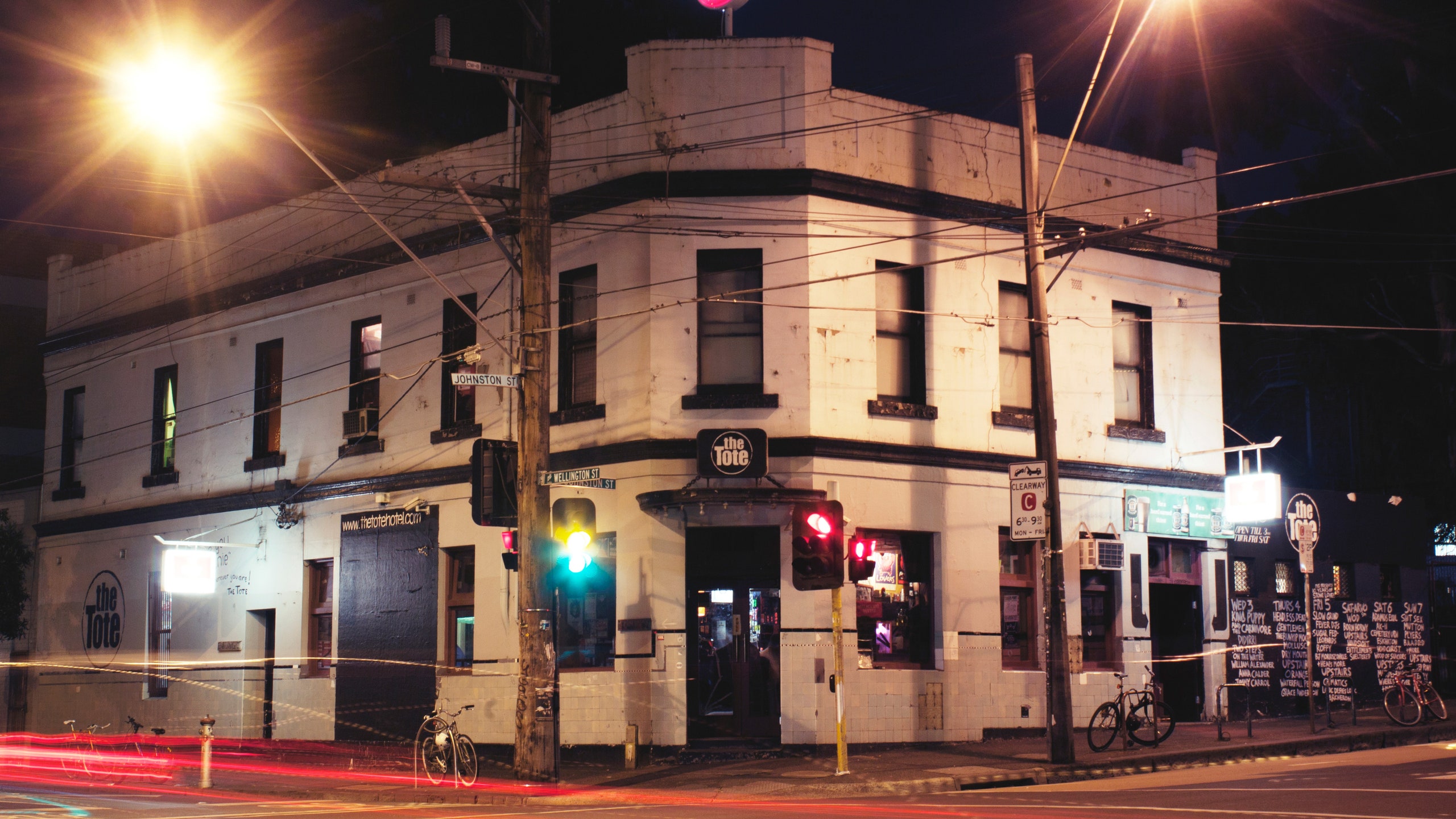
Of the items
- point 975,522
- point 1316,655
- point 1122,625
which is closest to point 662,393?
point 975,522

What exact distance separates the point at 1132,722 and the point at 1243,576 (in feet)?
21.7

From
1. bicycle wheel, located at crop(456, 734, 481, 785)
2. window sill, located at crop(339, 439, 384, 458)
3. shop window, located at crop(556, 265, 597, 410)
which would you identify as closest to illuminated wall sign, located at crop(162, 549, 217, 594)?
window sill, located at crop(339, 439, 384, 458)

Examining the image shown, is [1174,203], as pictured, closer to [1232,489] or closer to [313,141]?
[1232,489]

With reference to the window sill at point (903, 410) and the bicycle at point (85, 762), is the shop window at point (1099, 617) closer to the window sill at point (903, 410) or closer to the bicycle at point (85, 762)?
the window sill at point (903, 410)

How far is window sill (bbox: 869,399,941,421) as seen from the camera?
2081 centimetres

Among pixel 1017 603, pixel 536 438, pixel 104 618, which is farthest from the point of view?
pixel 104 618

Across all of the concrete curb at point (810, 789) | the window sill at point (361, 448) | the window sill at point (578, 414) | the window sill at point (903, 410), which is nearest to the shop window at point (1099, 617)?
the concrete curb at point (810, 789)

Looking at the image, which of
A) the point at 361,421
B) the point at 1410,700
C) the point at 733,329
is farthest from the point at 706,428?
the point at 1410,700

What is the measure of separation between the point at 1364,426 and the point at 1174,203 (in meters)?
15.7

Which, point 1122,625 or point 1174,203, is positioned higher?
point 1174,203

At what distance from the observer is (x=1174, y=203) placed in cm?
2505

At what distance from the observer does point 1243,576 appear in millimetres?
25453

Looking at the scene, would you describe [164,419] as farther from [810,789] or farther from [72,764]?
[810,789]

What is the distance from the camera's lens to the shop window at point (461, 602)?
23.0 metres
